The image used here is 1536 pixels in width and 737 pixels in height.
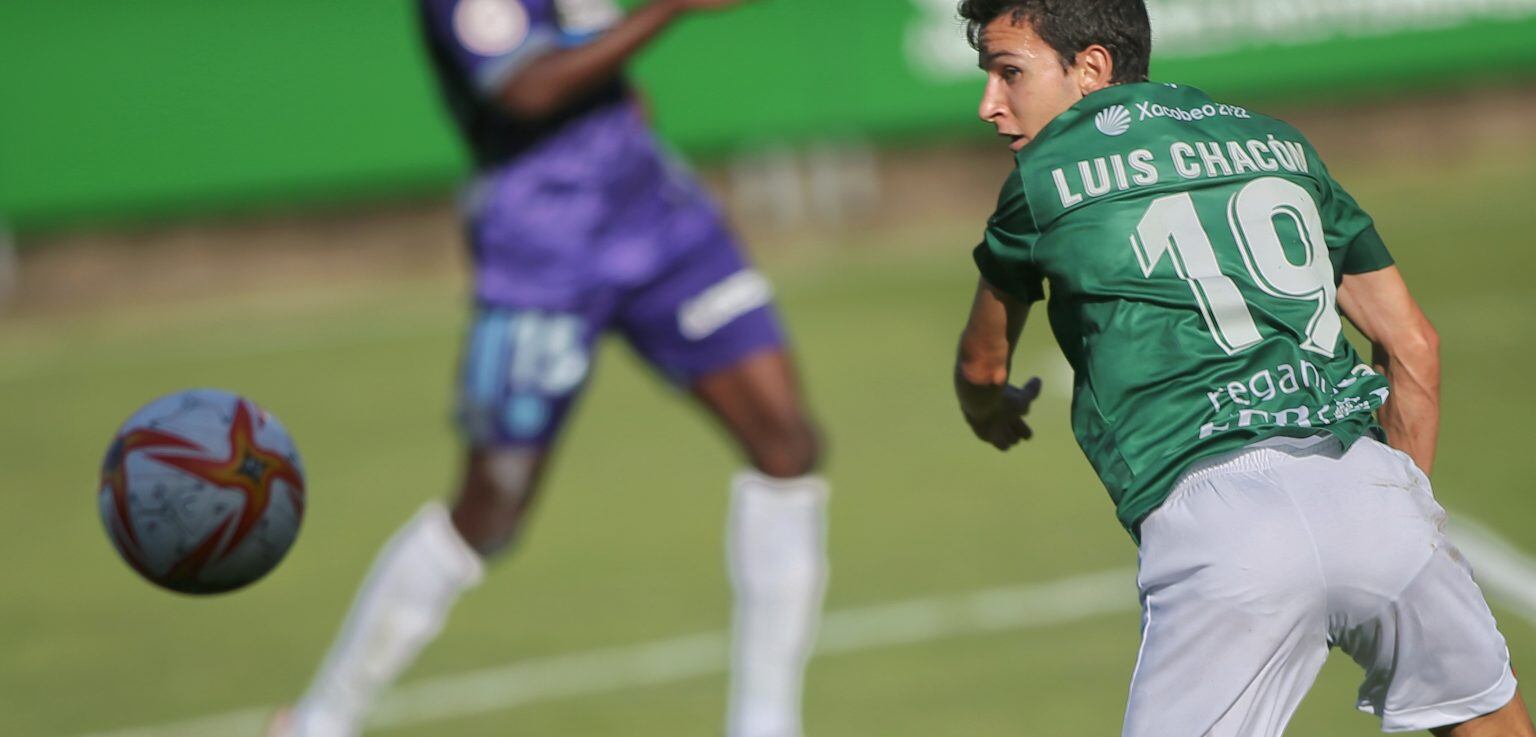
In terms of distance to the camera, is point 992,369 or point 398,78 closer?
point 992,369

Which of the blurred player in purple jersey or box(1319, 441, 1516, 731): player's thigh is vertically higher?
box(1319, 441, 1516, 731): player's thigh

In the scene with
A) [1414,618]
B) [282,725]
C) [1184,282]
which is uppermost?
[1184,282]

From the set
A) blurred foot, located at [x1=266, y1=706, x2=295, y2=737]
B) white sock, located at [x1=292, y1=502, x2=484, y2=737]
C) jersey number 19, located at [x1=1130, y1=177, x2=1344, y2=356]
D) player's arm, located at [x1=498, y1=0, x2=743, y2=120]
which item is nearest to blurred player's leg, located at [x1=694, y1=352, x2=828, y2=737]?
white sock, located at [x1=292, y1=502, x2=484, y2=737]

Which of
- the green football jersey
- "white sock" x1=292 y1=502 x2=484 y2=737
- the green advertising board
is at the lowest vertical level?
the green advertising board

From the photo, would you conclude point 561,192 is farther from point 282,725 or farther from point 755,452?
point 282,725

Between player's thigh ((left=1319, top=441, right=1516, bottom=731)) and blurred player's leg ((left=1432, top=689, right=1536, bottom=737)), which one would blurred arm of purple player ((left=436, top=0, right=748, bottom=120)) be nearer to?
player's thigh ((left=1319, top=441, right=1516, bottom=731))

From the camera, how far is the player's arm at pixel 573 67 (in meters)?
4.91

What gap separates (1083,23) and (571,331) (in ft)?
6.84

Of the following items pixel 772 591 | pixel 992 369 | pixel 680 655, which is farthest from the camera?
pixel 680 655

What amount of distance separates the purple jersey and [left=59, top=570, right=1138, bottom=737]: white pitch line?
1.22 m

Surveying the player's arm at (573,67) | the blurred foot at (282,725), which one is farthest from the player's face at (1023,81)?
the blurred foot at (282,725)

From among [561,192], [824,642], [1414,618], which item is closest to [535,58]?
[561,192]

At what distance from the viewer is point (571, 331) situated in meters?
5.23

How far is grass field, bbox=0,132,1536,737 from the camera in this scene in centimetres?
568
